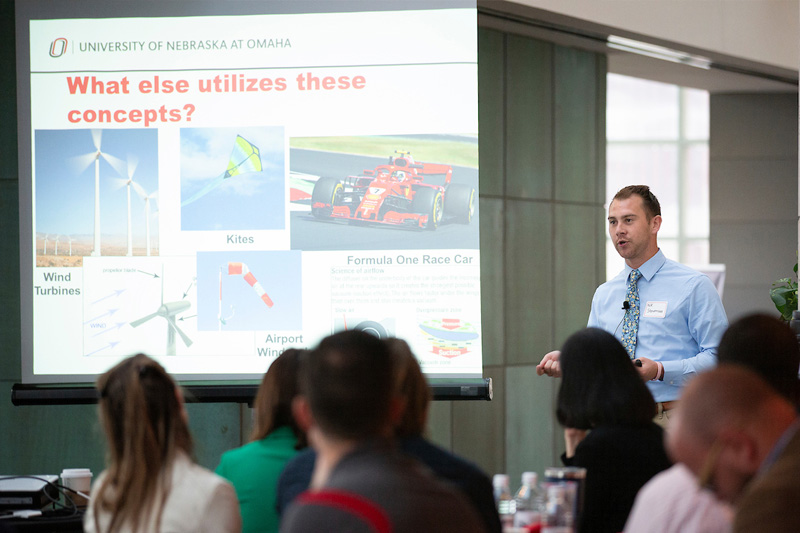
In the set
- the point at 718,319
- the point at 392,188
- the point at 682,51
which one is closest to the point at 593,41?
the point at 682,51

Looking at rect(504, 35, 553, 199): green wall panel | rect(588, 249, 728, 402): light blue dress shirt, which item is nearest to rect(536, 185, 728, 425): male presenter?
rect(588, 249, 728, 402): light blue dress shirt

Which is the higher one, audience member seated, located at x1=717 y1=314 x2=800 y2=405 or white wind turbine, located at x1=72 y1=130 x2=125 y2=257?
white wind turbine, located at x1=72 y1=130 x2=125 y2=257

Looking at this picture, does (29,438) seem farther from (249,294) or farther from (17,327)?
(249,294)

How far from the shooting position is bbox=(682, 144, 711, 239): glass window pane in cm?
865

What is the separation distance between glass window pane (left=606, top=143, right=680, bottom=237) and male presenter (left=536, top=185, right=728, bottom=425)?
5.19m

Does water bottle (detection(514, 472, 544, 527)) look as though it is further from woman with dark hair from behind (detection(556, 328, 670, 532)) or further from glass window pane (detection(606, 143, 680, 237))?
glass window pane (detection(606, 143, 680, 237))

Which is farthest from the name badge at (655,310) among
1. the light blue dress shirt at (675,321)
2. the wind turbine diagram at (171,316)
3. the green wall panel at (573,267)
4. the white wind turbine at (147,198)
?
the green wall panel at (573,267)

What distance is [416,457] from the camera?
197 centimetres

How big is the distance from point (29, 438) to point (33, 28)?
7.47ft

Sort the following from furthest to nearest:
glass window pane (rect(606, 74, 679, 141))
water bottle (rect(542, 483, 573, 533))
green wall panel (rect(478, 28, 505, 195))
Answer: glass window pane (rect(606, 74, 679, 141)), green wall panel (rect(478, 28, 505, 195)), water bottle (rect(542, 483, 573, 533))

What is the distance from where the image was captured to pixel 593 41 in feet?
20.4

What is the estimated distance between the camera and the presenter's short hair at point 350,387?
4.56ft

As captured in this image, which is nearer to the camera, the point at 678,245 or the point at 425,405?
the point at 425,405

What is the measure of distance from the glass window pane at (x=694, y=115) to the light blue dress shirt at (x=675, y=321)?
5.47 meters
